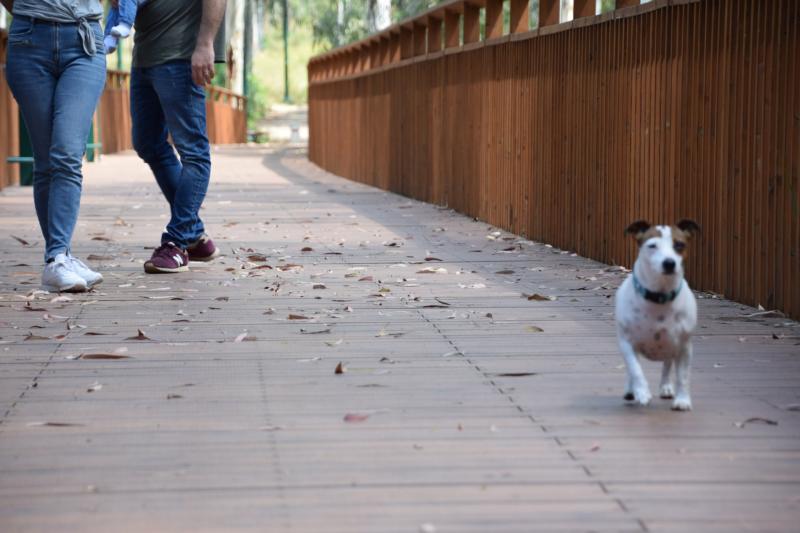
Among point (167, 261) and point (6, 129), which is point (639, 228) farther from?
point (6, 129)

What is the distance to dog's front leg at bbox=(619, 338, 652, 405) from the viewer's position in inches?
178

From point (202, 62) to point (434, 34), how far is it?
6.52 m

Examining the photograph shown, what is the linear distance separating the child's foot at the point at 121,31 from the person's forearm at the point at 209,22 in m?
0.57

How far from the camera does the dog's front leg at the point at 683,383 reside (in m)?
4.48

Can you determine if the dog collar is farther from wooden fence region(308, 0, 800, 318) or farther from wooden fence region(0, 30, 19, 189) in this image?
wooden fence region(0, 30, 19, 189)

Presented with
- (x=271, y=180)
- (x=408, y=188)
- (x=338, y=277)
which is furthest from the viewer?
(x=271, y=180)

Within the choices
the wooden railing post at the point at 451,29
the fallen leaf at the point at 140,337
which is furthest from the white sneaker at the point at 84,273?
the wooden railing post at the point at 451,29

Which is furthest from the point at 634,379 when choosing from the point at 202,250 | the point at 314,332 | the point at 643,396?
the point at 202,250

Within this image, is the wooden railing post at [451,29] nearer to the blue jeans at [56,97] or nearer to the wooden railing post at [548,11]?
the wooden railing post at [548,11]

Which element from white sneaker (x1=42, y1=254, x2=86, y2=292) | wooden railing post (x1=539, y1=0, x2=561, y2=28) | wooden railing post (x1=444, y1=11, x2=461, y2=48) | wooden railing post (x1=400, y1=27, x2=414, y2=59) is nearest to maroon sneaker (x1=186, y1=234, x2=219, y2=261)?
white sneaker (x1=42, y1=254, x2=86, y2=292)

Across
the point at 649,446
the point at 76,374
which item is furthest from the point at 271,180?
the point at 649,446

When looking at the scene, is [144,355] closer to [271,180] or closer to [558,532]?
[558,532]

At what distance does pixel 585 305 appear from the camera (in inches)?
270

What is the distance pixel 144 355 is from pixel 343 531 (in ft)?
7.83
